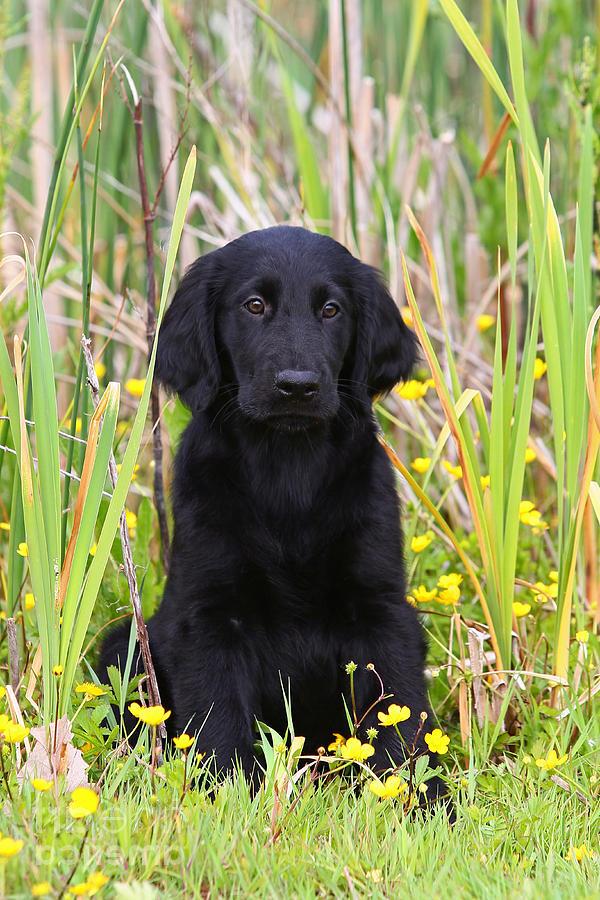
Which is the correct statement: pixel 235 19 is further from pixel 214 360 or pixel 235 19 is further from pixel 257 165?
pixel 214 360

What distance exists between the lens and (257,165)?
11.7 ft

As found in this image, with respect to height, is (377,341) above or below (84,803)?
above

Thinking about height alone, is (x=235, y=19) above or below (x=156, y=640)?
above

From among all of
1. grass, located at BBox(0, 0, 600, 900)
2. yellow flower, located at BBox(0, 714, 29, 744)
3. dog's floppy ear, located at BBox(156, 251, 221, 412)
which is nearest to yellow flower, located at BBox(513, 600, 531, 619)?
grass, located at BBox(0, 0, 600, 900)

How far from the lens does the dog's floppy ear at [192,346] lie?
234cm

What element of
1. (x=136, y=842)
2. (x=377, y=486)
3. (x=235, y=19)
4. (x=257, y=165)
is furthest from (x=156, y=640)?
(x=235, y=19)

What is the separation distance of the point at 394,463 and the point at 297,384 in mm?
Result: 404

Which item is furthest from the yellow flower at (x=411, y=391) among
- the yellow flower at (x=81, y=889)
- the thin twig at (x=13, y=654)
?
the yellow flower at (x=81, y=889)

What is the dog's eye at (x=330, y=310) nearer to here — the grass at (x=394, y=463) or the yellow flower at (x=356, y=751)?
the grass at (x=394, y=463)

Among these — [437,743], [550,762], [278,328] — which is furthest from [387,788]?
[278,328]

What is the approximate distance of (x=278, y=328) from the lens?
225 cm

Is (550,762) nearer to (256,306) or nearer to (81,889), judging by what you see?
(81,889)

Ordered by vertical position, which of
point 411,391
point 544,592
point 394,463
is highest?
point 411,391

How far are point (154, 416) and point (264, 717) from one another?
2.76 ft
